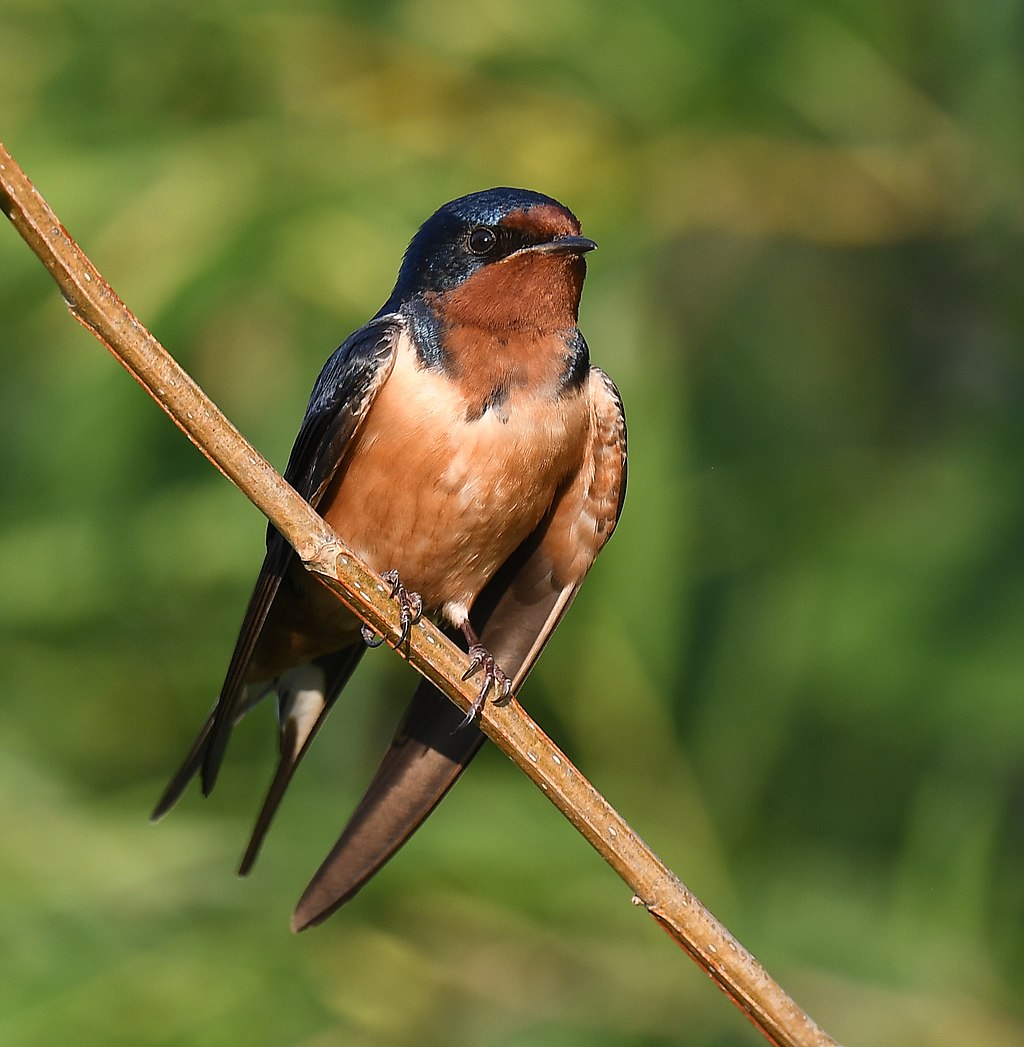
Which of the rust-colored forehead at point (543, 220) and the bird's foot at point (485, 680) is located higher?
the rust-colored forehead at point (543, 220)

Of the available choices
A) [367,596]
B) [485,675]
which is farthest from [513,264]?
[367,596]

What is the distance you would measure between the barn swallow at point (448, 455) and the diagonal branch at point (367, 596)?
1.29 feet

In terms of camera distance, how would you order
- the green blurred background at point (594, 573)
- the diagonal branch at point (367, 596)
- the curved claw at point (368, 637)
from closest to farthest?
the diagonal branch at point (367, 596)
the curved claw at point (368, 637)
the green blurred background at point (594, 573)

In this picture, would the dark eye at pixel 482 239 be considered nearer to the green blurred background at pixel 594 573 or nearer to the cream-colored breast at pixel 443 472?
the cream-colored breast at pixel 443 472

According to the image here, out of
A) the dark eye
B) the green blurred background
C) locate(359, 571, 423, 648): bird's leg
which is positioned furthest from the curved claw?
the dark eye

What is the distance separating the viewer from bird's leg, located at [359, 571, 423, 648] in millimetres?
1711

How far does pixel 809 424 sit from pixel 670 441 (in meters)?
0.71

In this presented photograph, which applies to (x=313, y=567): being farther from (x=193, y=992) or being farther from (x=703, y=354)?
(x=703, y=354)

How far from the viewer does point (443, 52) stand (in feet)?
10.1

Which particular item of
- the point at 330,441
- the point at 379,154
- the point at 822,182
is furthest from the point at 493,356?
the point at 822,182

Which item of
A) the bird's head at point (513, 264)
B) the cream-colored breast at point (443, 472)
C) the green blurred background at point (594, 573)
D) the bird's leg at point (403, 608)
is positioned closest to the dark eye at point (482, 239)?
the bird's head at point (513, 264)

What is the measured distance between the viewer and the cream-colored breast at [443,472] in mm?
2133

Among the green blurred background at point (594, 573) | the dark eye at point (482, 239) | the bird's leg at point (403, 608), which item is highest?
the dark eye at point (482, 239)

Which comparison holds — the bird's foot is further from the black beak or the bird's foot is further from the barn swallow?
the black beak
